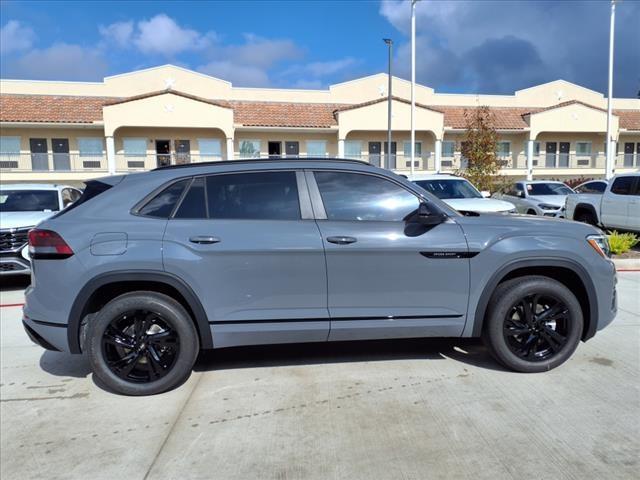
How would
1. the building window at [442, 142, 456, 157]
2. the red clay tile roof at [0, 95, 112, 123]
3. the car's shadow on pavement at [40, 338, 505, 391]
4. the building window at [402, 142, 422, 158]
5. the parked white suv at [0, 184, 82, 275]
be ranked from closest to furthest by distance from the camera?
the car's shadow on pavement at [40, 338, 505, 391] → the parked white suv at [0, 184, 82, 275] → the red clay tile roof at [0, 95, 112, 123] → the building window at [402, 142, 422, 158] → the building window at [442, 142, 456, 157]

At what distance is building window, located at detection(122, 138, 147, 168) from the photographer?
91.2ft

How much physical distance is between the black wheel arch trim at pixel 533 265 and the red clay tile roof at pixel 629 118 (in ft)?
118

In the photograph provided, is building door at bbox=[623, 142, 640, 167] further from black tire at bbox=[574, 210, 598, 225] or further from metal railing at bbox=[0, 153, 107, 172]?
metal railing at bbox=[0, 153, 107, 172]

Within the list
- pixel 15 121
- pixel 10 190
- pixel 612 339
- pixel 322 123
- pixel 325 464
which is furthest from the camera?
pixel 322 123

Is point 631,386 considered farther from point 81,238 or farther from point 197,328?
point 81,238

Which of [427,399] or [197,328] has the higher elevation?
[197,328]

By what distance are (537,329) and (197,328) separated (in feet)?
8.85

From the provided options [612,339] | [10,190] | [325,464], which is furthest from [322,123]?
[325,464]

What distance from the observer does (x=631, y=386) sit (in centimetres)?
379

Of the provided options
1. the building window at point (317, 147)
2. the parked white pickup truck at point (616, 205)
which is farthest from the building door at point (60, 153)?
the parked white pickup truck at point (616, 205)

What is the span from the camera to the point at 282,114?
97.5 ft

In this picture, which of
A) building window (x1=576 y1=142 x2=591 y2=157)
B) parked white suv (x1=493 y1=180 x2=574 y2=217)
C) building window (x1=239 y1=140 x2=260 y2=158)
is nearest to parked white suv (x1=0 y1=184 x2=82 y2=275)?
parked white suv (x1=493 y1=180 x2=574 y2=217)

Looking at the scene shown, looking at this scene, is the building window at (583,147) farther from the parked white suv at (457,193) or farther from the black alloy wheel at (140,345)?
the black alloy wheel at (140,345)

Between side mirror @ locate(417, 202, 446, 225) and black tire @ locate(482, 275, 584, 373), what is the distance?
29.8 inches
